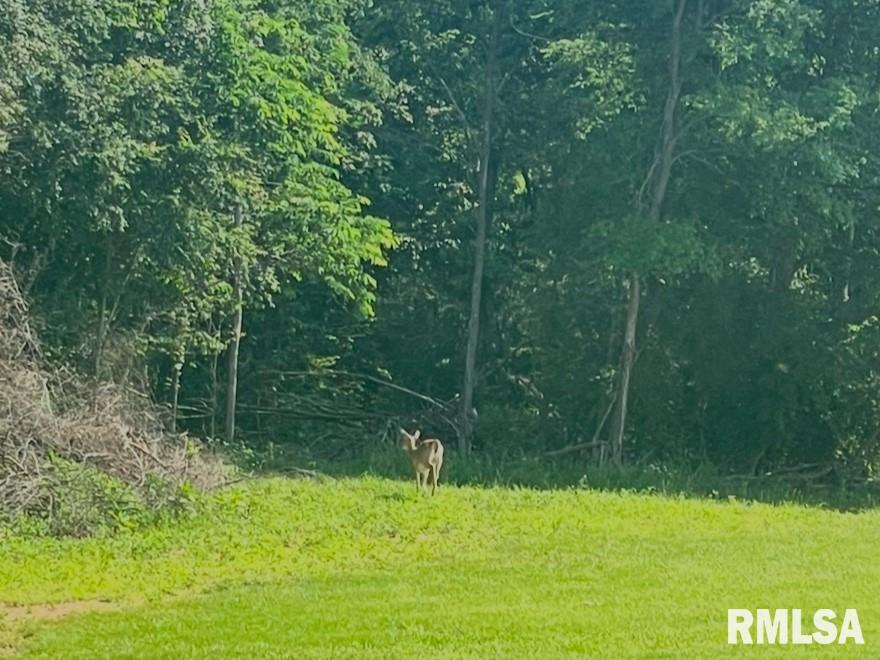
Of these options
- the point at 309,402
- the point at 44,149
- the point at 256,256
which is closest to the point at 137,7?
the point at 44,149

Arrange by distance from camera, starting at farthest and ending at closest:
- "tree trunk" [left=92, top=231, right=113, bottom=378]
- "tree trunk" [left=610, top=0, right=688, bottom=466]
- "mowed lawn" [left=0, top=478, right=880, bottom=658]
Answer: "tree trunk" [left=610, top=0, right=688, bottom=466] < "tree trunk" [left=92, top=231, right=113, bottom=378] < "mowed lawn" [left=0, top=478, right=880, bottom=658]

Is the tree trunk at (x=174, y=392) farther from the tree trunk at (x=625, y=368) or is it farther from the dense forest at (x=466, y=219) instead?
the tree trunk at (x=625, y=368)

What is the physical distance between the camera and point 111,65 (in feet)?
61.7

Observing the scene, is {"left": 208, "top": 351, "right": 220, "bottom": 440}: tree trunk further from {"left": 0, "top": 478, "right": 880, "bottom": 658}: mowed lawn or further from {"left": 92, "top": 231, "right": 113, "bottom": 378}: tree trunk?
{"left": 0, "top": 478, "right": 880, "bottom": 658}: mowed lawn

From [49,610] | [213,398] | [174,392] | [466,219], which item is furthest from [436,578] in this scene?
[466,219]

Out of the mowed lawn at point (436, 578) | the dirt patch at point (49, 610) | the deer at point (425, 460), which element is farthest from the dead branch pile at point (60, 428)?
the dirt patch at point (49, 610)

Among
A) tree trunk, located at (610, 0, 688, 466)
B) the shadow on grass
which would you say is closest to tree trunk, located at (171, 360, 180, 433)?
the shadow on grass

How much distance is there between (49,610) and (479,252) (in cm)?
1500

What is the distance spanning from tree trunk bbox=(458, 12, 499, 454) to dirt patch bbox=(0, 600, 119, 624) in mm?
13327

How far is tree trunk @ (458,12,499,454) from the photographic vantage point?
1011 inches

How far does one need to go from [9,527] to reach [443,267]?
1395 centimetres

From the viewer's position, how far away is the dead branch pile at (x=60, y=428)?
52.2ft

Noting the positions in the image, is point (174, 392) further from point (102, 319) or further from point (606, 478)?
point (606, 478)

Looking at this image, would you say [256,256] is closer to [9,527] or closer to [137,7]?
[137,7]
